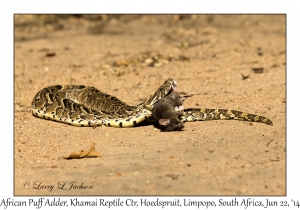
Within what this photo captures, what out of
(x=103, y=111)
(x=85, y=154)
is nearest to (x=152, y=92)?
(x=103, y=111)

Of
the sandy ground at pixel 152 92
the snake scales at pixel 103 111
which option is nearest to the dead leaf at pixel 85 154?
the sandy ground at pixel 152 92

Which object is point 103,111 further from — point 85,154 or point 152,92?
point 152,92

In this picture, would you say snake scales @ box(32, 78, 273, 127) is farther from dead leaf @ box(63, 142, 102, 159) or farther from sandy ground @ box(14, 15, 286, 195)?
dead leaf @ box(63, 142, 102, 159)

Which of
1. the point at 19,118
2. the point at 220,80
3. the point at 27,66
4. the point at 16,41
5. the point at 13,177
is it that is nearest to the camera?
the point at 13,177

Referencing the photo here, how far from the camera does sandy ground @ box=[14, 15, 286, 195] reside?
7.93m

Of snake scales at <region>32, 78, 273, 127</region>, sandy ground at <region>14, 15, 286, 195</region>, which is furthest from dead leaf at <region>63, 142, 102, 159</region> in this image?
snake scales at <region>32, 78, 273, 127</region>

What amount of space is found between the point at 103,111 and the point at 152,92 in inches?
96.4

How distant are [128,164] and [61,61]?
31.0 ft

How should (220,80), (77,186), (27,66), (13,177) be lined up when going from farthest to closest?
(27,66) → (220,80) → (13,177) → (77,186)

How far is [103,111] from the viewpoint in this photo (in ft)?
35.6

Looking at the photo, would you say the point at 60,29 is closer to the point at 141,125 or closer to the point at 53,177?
the point at 141,125

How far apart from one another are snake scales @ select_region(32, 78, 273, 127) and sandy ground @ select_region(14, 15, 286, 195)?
160 mm
